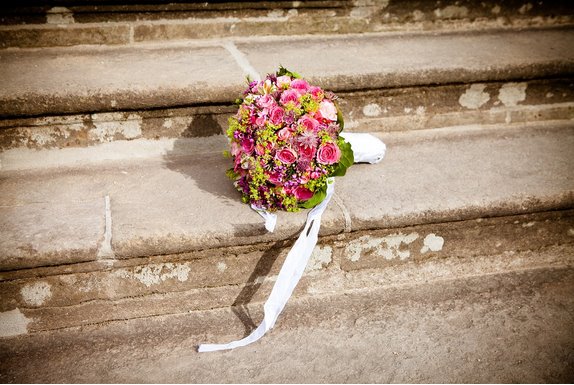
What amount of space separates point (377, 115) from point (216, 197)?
1.13m

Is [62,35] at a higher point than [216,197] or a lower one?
higher

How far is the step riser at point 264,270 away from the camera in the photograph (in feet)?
5.67

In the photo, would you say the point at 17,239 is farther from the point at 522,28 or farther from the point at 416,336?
the point at 522,28

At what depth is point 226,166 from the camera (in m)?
2.15

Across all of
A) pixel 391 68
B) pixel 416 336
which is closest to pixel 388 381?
pixel 416 336

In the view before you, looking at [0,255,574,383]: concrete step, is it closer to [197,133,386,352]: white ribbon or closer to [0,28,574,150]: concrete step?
[197,133,386,352]: white ribbon

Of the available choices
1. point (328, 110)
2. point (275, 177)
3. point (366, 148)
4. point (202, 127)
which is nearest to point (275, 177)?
point (275, 177)

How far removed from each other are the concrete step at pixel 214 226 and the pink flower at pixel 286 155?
0.31 metres

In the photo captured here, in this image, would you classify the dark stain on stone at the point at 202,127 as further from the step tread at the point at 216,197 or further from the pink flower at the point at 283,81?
the pink flower at the point at 283,81

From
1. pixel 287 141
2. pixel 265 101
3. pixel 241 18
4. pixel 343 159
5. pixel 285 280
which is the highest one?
pixel 241 18

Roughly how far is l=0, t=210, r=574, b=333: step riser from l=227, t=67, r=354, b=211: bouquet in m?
0.30

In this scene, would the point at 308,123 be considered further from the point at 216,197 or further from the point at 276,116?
the point at 216,197

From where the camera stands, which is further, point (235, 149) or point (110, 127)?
point (110, 127)

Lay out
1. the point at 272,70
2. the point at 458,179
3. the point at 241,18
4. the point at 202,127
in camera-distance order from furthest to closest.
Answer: the point at 241,18 < the point at 272,70 < the point at 202,127 < the point at 458,179
